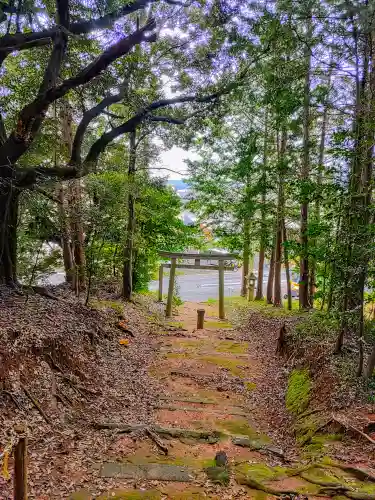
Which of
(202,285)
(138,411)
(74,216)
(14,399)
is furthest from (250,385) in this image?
(202,285)

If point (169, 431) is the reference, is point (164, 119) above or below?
above

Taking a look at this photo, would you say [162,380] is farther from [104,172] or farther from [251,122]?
[251,122]

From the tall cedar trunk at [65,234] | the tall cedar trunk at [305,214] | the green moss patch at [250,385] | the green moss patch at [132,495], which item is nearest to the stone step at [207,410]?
the green moss patch at [250,385]

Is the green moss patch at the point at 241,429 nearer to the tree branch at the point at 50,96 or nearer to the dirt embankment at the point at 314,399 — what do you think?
the dirt embankment at the point at 314,399

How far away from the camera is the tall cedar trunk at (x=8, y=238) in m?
7.20

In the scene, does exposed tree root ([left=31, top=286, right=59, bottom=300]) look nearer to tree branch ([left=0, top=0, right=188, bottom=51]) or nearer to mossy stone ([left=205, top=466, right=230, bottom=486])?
tree branch ([left=0, top=0, right=188, bottom=51])

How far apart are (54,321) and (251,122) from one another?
11.2 meters

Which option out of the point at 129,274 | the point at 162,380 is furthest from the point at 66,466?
the point at 129,274

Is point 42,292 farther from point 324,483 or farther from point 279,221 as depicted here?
point 279,221

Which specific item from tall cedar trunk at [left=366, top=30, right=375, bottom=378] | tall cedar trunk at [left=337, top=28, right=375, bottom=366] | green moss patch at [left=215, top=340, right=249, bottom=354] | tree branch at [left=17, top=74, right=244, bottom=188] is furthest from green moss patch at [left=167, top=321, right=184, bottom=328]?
tall cedar trunk at [left=366, top=30, right=375, bottom=378]

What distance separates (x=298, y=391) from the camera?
585cm

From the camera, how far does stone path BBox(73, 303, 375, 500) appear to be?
3148 mm

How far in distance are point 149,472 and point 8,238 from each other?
19.3 ft

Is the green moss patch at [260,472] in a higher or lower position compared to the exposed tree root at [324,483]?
lower
